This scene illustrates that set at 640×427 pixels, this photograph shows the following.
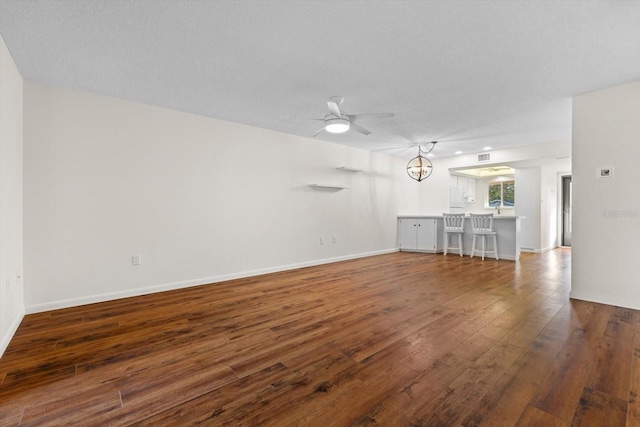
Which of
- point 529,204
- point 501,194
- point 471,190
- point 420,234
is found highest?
point 471,190

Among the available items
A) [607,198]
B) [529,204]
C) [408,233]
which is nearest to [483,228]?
[408,233]

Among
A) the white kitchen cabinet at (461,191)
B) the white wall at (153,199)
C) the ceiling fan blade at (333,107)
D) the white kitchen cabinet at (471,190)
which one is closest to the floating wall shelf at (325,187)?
the white wall at (153,199)

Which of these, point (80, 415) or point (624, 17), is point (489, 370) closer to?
point (80, 415)

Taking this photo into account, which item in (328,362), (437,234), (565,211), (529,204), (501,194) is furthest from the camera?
(501,194)

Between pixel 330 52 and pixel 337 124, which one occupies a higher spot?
pixel 330 52

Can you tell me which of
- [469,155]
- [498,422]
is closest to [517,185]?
[469,155]

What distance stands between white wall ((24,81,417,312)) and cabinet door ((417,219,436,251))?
2554 mm

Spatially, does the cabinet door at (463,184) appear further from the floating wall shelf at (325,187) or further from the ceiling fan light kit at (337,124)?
the ceiling fan light kit at (337,124)

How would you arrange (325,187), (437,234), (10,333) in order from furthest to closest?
(437,234) < (325,187) < (10,333)

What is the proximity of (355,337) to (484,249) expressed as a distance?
202 inches

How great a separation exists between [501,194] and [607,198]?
7234 millimetres

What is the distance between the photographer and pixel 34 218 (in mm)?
2955

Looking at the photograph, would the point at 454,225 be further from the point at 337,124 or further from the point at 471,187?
the point at 337,124

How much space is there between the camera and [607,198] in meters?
3.19
